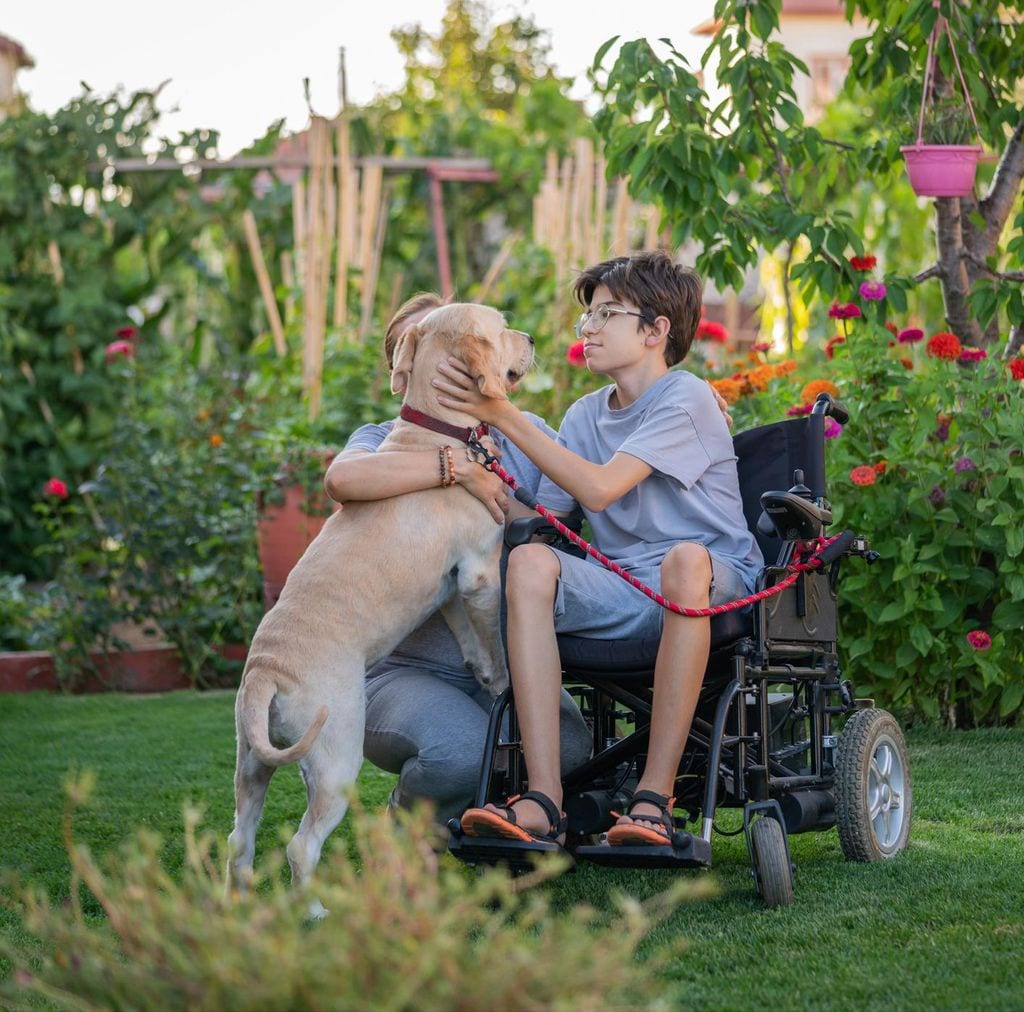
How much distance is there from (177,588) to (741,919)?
4.11m

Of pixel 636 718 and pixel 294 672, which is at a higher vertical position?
pixel 294 672

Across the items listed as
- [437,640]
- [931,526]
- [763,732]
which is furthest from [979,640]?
[437,640]

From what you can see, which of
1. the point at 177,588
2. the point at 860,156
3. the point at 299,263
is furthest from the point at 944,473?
the point at 299,263

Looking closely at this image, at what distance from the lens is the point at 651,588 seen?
3.03 meters

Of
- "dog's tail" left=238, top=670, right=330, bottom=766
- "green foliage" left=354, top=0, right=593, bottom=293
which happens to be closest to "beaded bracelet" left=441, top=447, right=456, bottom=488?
"dog's tail" left=238, top=670, right=330, bottom=766

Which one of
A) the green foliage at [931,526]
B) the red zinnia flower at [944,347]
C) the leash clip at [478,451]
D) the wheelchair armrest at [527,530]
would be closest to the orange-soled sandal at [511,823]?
the wheelchair armrest at [527,530]

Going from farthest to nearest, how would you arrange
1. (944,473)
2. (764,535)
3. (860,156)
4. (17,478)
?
(17,478) → (860,156) → (944,473) → (764,535)

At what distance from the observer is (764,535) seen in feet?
10.6

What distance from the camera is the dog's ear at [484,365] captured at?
314 centimetres

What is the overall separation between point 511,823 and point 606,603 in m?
0.52

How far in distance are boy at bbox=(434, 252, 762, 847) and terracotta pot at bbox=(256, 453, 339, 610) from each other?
2.93 m

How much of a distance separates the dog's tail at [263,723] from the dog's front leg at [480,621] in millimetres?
525

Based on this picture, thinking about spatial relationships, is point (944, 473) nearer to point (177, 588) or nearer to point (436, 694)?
point (436, 694)

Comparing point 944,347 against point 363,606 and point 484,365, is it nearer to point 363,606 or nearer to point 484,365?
point 484,365
